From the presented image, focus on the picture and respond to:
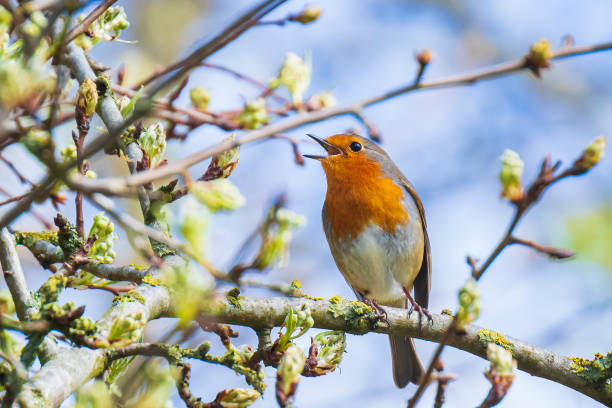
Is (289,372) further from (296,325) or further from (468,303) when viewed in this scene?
(296,325)

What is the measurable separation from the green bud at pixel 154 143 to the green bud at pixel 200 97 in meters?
0.40

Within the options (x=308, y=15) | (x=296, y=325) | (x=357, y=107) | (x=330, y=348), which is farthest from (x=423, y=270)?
(x=357, y=107)

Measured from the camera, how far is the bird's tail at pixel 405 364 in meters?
4.88

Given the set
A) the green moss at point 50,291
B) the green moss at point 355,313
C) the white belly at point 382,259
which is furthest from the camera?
the white belly at point 382,259

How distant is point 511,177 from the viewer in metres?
1.34

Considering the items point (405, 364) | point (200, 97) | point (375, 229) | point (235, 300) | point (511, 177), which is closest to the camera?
point (511, 177)

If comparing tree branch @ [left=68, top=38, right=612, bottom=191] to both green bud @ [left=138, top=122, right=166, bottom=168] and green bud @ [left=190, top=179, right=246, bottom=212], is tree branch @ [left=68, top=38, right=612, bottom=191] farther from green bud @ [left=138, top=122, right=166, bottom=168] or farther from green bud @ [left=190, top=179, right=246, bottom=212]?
green bud @ [left=138, top=122, right=166, bottom=168]

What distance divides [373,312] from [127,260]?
15.7 ft

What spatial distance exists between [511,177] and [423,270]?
3.97 m

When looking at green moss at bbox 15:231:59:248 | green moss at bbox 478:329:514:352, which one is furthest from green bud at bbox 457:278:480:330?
green moss at bbox 15:231:59:248

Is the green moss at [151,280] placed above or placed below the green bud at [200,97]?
below

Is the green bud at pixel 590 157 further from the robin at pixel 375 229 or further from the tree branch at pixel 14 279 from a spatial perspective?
the robin at pixel 375 229

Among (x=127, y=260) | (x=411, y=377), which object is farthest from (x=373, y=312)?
(x=127, y=260)

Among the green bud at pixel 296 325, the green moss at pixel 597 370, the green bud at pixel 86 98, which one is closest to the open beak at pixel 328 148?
the green moss at pixel 597 370
